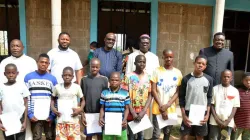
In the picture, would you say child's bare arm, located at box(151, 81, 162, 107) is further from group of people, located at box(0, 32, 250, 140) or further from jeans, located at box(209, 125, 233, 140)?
jeans, located at box(209, 125, 233, 140)

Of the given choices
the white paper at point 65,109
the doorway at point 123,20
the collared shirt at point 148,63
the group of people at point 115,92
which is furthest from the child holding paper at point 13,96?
the doorway at point 123,20

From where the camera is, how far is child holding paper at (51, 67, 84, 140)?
3000 millimetres

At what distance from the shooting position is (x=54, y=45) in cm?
442

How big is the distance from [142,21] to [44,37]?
2.26m

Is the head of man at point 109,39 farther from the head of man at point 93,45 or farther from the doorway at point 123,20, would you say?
the doorway at point 123,20

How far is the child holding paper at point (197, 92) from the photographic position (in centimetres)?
316

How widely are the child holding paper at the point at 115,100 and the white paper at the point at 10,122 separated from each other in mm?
967

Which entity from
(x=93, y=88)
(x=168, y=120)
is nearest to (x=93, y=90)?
(x=93, y=88)

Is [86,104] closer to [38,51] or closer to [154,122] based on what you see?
[154,122]

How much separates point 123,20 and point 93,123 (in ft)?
11.2

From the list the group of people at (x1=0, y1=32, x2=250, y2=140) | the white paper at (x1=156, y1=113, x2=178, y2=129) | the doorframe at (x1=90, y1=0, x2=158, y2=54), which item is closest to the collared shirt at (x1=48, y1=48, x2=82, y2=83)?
the group of people at (x1=0, y1=32, x2=250, y2=140)

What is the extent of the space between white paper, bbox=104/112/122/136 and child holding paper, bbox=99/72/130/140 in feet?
0.15

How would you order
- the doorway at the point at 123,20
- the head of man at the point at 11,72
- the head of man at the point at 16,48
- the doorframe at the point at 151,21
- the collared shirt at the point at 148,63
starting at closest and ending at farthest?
the head of man at the point at 11,72
the head of man at the point at 16,48
the collared shirt at the point at 148,63
the doorframe at the point at 151,21
the doorway at the point at 123,20

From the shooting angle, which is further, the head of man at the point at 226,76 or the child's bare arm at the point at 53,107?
the head of man at the point at 226,76
